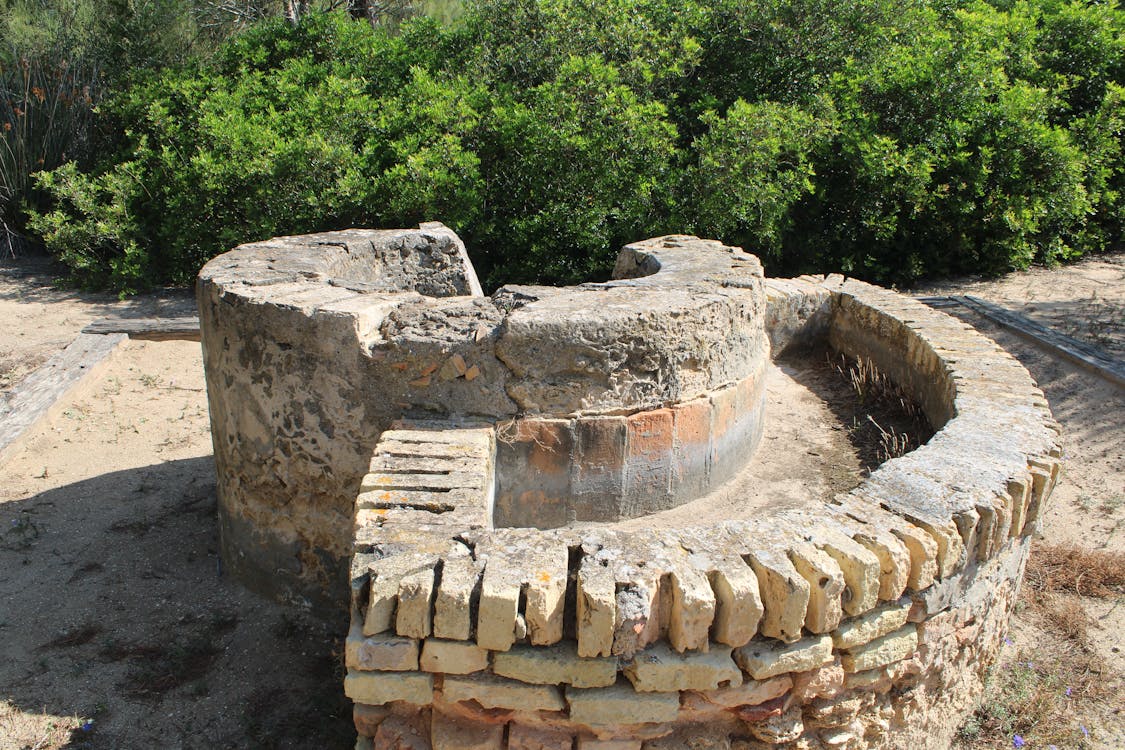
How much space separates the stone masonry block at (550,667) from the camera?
263 centimetres

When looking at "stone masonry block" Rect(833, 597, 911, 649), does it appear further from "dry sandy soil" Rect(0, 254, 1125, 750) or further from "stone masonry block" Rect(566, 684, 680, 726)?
"dry sandy soil" Rect(0, 254, 1125, 750)

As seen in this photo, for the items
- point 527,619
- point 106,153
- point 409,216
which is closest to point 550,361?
point 527,619

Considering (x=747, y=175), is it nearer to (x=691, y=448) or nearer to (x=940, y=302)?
(x=940, y=302)

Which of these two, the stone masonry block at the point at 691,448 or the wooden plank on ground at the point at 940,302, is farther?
the wooden plank on ground at the point at 940,302

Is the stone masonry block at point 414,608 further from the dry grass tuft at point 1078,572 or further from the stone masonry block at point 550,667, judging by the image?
the dry grass tuft at point 1078,572

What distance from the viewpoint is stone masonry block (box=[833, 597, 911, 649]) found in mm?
2861

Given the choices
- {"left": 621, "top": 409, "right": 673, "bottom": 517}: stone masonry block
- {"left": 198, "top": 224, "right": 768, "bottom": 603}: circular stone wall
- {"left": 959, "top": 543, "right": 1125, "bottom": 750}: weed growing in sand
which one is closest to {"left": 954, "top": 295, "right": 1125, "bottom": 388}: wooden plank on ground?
{"left": 959, "top": 543, "right": 1125, "bottom": 750}: weed growing in sand

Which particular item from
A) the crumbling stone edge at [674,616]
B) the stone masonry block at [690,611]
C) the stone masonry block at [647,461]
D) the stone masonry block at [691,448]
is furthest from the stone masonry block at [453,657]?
the stone masonry block at [691,448]

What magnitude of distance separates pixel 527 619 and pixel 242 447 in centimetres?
198

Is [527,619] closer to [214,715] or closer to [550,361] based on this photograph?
[550,361]

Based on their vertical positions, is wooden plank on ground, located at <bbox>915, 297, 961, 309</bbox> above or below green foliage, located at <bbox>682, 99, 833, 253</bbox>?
below

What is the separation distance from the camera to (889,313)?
18.4 ft

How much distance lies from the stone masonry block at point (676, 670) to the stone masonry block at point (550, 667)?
0.08 m

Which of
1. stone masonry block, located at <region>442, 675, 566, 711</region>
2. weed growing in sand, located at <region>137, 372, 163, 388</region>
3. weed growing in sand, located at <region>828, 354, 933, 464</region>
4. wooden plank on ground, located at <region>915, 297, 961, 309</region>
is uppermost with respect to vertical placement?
stone masonry block, located at <region>442, 675, 566, 711</region>
